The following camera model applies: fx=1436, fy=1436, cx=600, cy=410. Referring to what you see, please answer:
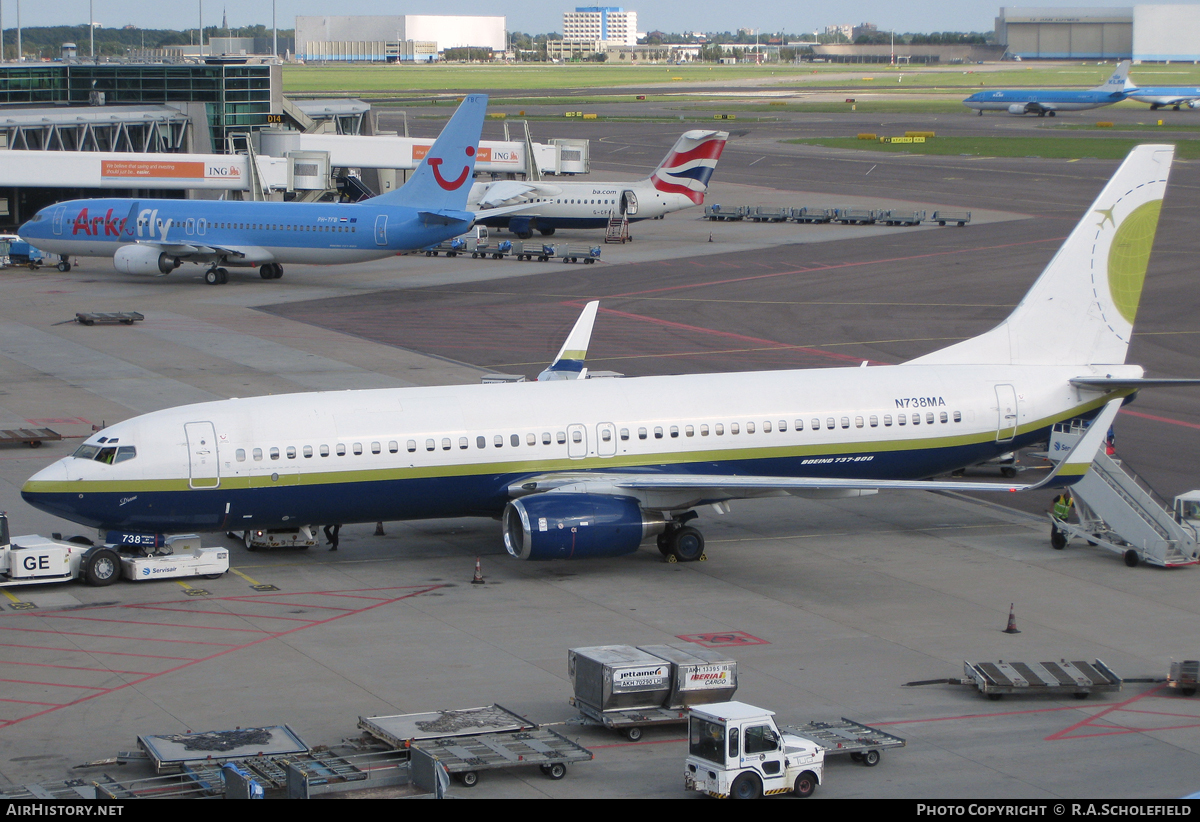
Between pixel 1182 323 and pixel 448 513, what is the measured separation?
4442cm

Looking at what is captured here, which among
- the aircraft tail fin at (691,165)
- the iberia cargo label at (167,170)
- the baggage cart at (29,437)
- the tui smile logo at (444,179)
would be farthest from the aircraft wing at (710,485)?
the aircraft tail fin at (691,165)

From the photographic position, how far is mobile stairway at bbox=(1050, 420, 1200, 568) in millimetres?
34375

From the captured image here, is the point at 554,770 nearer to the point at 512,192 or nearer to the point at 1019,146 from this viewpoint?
the point at 512,192

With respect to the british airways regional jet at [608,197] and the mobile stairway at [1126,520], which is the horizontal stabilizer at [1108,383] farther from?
the british airways regional jet at [608,197]

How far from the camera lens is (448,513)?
34.7 m

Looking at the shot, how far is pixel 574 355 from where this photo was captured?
144 feet

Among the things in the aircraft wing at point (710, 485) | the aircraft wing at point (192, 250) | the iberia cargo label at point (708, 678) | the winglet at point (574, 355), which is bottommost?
the iberia cargo label at point (708, 678)

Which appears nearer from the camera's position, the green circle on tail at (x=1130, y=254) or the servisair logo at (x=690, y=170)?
the green circle on tail at (x=1130, y=254)

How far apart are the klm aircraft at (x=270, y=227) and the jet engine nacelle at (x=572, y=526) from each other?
45958mm

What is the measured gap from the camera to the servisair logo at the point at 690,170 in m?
97.6

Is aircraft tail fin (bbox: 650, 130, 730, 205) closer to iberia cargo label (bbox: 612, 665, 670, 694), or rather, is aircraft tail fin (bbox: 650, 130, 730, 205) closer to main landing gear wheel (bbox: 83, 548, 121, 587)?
main landing gear wheel (bbox: 83, 548, 121, 587)

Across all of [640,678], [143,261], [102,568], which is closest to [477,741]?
[640,678]

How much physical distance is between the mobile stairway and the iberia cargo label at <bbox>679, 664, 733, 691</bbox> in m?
14.8

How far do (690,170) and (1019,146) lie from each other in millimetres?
67136
